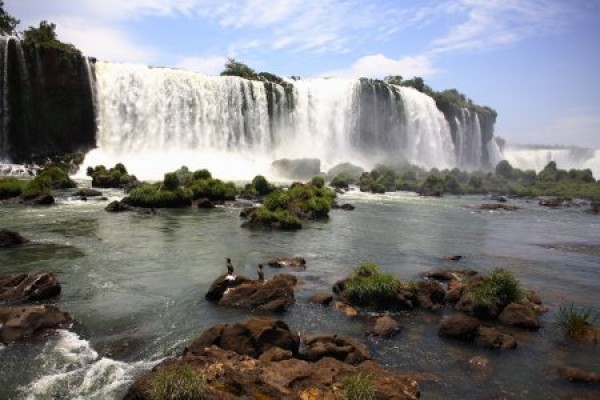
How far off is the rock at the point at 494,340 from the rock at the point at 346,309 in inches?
132

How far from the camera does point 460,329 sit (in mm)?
12578

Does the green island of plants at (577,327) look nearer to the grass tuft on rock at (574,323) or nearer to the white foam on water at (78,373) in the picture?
the grass tuft on rock at (574,323)

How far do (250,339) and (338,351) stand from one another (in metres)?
1.87

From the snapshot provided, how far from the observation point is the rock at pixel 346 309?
1416cm

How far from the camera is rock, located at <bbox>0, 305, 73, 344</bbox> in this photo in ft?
37.0

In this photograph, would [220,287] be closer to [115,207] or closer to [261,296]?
[261,296]

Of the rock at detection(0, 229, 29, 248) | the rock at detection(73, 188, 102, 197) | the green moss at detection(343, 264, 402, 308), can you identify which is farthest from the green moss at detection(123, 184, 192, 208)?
the green moss at detection(343, 264, 402, 308)

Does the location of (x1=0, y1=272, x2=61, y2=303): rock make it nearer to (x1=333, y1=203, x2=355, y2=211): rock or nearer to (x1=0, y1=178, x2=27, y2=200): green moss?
(x1=0, y1=178, x2=27, y2=200): green moss

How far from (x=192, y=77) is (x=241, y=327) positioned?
55.0 m

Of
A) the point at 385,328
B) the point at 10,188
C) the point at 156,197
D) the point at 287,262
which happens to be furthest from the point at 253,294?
the point at 10,188

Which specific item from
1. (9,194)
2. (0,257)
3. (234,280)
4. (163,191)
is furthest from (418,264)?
(9,194)

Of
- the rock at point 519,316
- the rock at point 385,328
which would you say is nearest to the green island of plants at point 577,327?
the rock at point 519,316

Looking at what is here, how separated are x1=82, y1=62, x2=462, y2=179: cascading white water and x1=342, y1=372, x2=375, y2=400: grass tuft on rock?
1779 inches

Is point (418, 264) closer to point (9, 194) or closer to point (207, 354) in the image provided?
point (207, 354)
